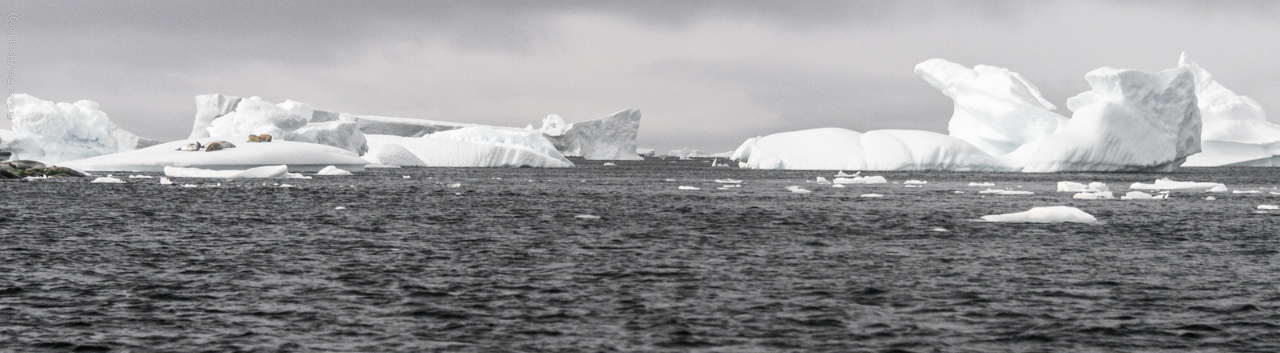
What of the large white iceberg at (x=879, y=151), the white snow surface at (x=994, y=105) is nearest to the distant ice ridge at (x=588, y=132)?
the large white iceberg at (x=879, y=151)

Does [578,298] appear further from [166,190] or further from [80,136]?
[80,136]

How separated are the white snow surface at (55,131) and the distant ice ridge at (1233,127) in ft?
249

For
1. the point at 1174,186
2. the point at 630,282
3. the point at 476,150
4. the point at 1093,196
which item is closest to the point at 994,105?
the point at 1174,186

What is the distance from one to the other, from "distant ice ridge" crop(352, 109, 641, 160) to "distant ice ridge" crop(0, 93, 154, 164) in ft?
117

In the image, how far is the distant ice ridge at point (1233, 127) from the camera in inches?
3219

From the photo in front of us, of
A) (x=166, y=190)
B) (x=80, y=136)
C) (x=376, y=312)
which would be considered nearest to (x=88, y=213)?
(x=166, y=190)

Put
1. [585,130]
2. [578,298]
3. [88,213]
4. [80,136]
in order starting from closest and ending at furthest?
1. [578,298]
2. [88,213]
3. [80,136]
4. [585,130]

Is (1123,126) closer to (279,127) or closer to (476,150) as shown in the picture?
(476,150)

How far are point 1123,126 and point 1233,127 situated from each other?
33996 mm

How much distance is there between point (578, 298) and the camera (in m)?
11.6

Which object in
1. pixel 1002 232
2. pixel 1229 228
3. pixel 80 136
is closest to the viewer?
pixel 1002 232

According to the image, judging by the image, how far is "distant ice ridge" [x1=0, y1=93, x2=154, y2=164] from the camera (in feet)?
206

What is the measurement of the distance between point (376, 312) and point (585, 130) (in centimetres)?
9175

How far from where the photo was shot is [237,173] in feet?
168
